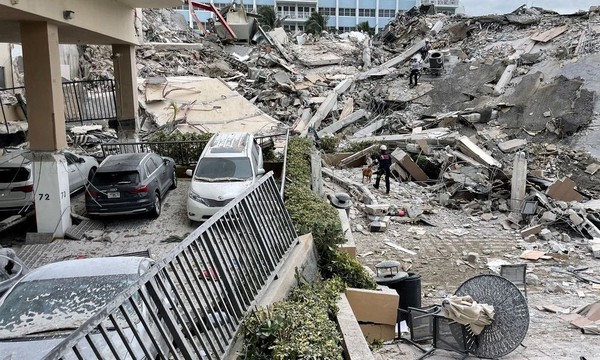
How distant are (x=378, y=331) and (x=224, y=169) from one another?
6.60 meters

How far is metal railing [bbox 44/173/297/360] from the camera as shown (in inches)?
143

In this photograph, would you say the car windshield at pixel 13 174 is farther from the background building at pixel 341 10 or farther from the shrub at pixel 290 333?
the background building at pixel 341 10

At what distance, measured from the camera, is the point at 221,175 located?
1309cm

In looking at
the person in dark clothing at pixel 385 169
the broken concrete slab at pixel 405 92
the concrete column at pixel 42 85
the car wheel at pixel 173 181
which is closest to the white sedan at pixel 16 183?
the concrete column at pixel 42 85

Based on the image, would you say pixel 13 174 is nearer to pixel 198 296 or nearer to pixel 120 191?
pixel 120 191

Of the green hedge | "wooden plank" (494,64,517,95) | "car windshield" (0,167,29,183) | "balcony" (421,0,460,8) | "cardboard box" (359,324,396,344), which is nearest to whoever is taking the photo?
the green hedge

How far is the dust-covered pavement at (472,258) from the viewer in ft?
26.8

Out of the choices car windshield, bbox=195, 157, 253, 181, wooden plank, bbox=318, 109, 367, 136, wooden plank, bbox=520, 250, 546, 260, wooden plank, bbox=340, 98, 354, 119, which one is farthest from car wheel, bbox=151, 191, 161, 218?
wooden plank, bbox=340, 98, 354, 119

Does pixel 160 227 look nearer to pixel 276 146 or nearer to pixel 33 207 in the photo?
pixel 33 207

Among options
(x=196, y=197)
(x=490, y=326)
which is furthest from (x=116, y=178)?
(x=490, y=326)

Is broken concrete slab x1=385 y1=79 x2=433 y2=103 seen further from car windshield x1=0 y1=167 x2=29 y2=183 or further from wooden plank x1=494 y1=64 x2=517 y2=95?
car windshield x1=0 y1=167 x2=29 y2=183

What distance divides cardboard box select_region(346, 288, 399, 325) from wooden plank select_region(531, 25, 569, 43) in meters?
29.8

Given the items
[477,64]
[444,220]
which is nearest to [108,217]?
[444,220]

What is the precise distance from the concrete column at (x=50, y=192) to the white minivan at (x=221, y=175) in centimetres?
288
